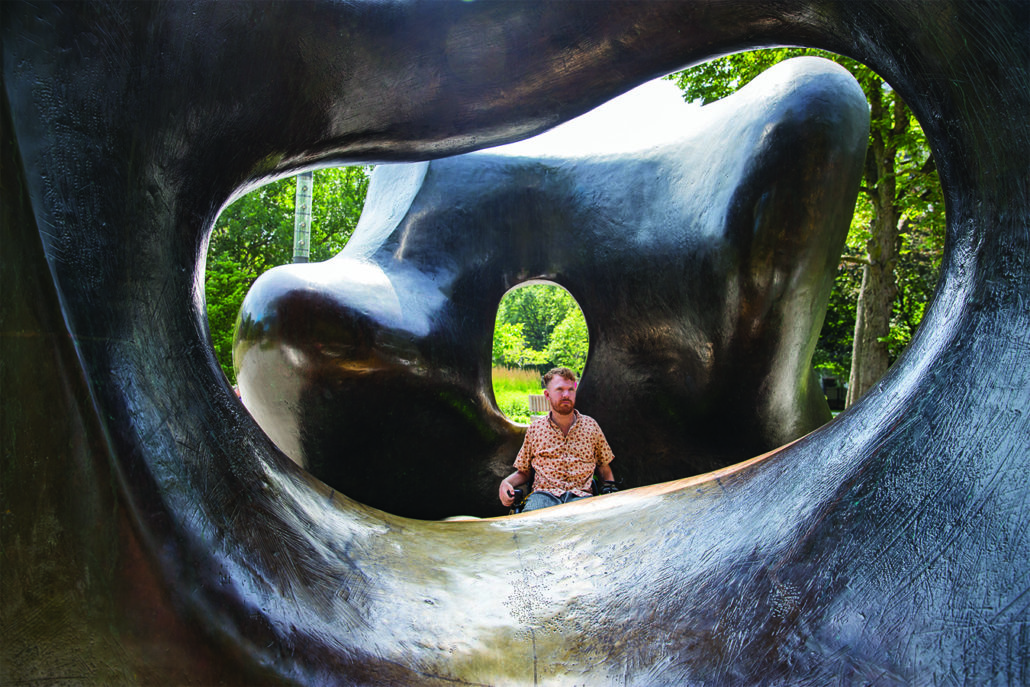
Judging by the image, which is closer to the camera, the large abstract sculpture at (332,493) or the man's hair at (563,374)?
the large abstract sculpture at (332,493)

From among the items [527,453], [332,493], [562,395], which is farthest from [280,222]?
[332,493]

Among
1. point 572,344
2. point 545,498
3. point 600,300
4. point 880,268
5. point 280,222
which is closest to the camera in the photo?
point 545,498

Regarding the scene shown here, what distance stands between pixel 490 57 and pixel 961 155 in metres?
1.18

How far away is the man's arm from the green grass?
13530mm

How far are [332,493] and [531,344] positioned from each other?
46163 millimetres

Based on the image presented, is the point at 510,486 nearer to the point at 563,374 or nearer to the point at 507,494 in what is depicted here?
the point at 507,494

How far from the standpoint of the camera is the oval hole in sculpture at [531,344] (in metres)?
19.4

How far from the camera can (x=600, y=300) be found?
5.26m

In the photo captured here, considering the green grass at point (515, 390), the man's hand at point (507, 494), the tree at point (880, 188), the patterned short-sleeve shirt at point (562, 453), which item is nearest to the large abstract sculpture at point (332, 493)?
the man's hand at point (507, 494)

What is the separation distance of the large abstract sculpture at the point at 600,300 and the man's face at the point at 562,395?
1.17m

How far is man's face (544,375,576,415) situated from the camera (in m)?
3.93

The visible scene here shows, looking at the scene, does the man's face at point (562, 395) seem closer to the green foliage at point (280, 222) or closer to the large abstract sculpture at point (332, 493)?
the large abstract sculpture at point (332, 493)

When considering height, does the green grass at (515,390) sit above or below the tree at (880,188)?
below

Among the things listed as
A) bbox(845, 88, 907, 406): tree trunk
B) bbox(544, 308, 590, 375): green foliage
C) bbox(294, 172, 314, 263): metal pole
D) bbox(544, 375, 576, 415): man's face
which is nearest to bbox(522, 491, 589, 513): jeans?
bbox(544, 375, 576, 415): man's face
